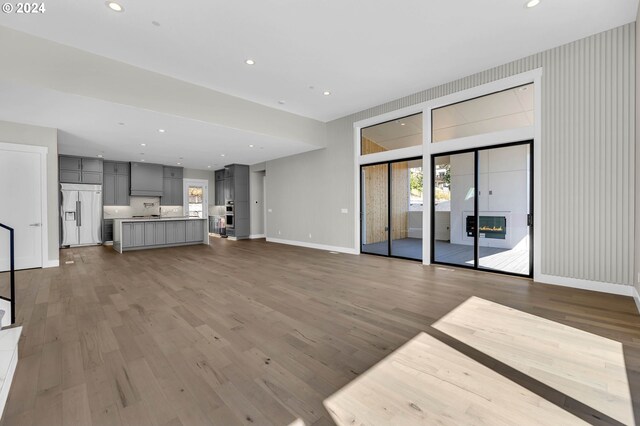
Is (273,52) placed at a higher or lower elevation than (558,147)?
higher

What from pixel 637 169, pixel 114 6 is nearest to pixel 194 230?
pixel 114 6

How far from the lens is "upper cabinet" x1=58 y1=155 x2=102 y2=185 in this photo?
8141 millimetres

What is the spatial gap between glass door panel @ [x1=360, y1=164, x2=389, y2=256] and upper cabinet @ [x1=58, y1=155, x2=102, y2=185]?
8242 millimetres

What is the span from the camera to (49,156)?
18.2 feet

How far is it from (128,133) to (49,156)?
147 centimetres

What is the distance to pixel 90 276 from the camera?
16.0 ft

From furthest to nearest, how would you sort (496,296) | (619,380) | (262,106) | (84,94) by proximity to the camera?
(262,106)
(84,94)
(496,296)
(619,380)

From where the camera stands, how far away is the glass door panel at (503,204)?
5.52m

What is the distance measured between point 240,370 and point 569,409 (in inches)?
81.7

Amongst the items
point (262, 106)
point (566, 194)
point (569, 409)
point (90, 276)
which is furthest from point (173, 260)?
point (566, 194)

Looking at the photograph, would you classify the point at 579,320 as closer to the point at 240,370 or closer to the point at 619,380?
the point at 619,380

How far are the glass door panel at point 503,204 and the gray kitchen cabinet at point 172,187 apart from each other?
10.1m

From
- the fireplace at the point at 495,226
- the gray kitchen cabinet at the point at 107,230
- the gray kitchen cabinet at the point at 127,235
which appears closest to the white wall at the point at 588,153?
the fireplace at the point at 495,226

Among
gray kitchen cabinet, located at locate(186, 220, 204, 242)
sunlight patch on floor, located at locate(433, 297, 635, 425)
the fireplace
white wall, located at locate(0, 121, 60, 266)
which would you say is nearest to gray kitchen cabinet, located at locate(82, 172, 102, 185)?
gray kitchen cabinet, located at locate(186, 220, 204, 242)
